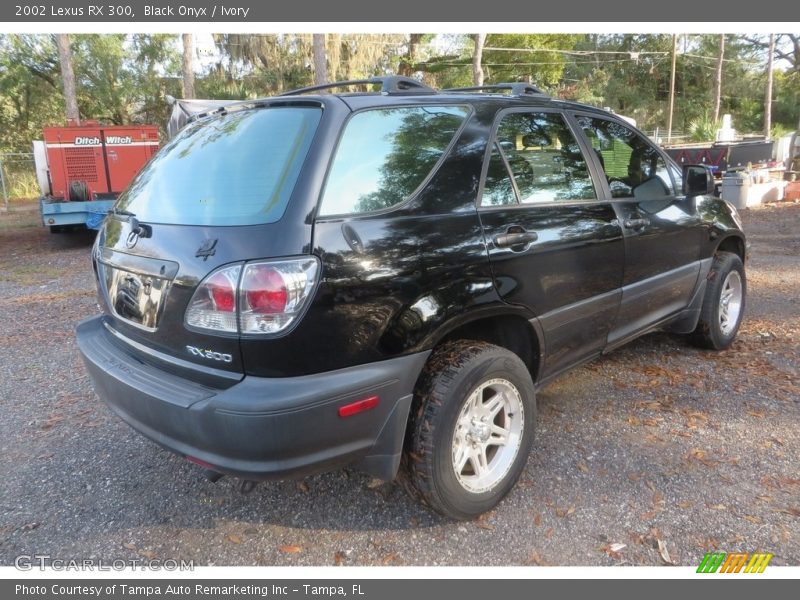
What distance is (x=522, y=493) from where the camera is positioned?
9.39ft

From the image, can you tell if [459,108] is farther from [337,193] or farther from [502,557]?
[502,557]

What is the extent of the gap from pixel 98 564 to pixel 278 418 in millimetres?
1218

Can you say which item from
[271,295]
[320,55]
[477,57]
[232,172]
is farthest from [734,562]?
[477,57]

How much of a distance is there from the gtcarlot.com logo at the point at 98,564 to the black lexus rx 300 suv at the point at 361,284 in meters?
0.58

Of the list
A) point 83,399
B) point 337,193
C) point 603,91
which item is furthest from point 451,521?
point 603,91

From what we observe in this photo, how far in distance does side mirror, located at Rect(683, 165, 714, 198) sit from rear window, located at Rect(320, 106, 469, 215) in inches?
82.5

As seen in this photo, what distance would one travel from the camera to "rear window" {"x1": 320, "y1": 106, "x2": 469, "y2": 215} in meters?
2.24

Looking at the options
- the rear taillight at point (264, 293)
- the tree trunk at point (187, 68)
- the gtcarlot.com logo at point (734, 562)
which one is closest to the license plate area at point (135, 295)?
the rear taillight at point (264, 293)

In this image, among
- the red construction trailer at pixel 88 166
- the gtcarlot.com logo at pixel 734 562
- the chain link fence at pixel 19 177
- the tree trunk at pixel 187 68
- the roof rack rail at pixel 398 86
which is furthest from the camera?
the chain link fence at pixel 19 177

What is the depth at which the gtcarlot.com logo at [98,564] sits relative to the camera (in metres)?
2.43

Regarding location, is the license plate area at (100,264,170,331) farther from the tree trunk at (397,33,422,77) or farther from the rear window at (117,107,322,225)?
the tree trunk at (397,33,422,77)

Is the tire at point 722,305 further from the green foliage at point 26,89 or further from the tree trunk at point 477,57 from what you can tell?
the green foliage at point 26,89

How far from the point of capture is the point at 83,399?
4055 mm

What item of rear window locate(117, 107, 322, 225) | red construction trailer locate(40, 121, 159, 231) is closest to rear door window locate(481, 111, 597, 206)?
rear window locate(117, 107, 322, 225)
